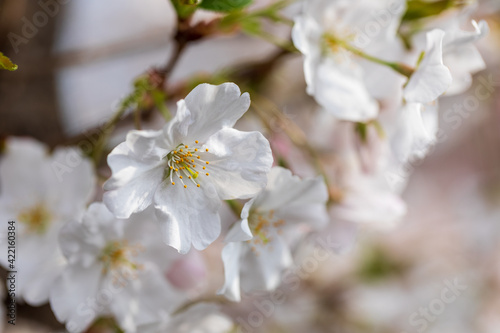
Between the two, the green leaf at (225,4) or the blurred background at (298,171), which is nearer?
the green leaf at (225,4)

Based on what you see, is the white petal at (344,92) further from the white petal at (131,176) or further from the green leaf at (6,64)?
the green leaf at (6,64)

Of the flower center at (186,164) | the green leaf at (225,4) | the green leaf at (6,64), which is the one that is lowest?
the flower center at (186,164)

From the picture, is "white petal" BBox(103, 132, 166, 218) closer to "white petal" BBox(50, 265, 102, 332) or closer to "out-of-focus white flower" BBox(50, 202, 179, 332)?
"out-of-focus white flower" BBox(50, 202, 179, 332)

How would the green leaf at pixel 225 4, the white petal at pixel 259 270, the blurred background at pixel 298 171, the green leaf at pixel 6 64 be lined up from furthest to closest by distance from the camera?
1. the blurred background at pixel 298 171
2. the white petal at pixel 259 270
3. the green leaf at pixel 225 4
4. the green leaf at pixel 6 64

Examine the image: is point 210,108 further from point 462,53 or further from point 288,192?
point 462,53

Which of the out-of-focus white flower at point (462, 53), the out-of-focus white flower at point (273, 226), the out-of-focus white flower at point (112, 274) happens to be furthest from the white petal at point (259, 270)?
the out-of-focus white flower at point (462, 53)

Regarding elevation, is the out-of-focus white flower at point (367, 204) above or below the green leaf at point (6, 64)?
below
